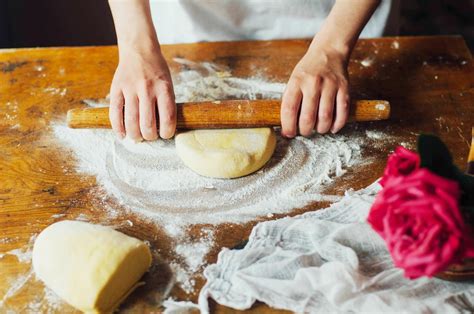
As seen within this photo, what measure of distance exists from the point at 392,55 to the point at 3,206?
3.42 feet

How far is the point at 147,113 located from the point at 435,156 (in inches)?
24.2

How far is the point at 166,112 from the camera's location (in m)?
1.11

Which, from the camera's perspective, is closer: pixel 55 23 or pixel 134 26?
pixel 134 26

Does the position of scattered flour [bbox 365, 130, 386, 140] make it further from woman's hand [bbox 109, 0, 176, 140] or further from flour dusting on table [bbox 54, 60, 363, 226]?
woman's hand [bbox 109, 0, 176, 140]

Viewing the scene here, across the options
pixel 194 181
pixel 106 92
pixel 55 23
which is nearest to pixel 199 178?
pixel 194 181

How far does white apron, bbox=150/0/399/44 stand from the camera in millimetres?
1465

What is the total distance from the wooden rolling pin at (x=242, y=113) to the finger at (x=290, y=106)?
19 mm

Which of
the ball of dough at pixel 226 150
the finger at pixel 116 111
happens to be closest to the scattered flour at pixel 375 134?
the ball of dough at pixel 226 150

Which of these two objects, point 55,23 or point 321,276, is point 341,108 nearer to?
point 321,276

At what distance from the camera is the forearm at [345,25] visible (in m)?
1.22

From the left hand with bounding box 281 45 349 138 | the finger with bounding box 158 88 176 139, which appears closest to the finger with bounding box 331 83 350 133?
the left hand with bounding box 281 45 349 138

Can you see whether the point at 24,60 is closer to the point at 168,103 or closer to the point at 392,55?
the point at 168,103

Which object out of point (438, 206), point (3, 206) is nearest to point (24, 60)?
point (3, 206)

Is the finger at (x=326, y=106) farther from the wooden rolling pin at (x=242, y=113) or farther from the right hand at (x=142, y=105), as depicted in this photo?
the right hand at (x=142, y=105)
